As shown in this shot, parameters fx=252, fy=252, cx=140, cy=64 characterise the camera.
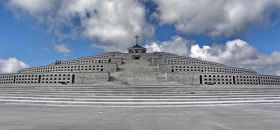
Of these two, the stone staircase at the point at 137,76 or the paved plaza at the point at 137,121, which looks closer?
the paved plaza at the point at 137,121

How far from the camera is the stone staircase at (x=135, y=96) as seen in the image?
2011 cm

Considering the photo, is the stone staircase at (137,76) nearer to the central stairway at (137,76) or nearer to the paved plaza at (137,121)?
the central stairway at (137,76)

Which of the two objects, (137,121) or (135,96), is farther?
(135,96)

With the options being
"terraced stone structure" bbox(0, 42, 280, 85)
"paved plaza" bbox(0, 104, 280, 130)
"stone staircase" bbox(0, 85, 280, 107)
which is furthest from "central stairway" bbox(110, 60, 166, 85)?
"paved plaza" bbox(0, 104, 280, 130)

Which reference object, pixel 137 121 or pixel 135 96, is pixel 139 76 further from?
pixel 137 121

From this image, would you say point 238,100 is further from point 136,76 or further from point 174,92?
point 136,76

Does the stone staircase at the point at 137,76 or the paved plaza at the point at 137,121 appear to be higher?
the stone staircase at the point at 137,76

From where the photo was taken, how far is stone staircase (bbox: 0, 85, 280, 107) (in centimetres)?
2011

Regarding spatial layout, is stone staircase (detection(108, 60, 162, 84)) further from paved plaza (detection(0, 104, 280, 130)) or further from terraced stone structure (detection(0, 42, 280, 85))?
paved plaza (detection(0, 104, 280, 130))

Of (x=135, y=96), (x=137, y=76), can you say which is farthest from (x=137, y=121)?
(x=137, y=76)

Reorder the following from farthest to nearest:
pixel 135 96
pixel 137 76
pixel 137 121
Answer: pixel 137 76
pixel 135 96
pixel 137 121

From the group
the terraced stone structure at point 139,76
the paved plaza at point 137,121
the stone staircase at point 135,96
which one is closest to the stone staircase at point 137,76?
the terraced stone structure at point 139,76

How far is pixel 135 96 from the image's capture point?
69.5 feet

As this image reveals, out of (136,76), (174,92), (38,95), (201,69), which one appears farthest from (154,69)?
(38,95)
